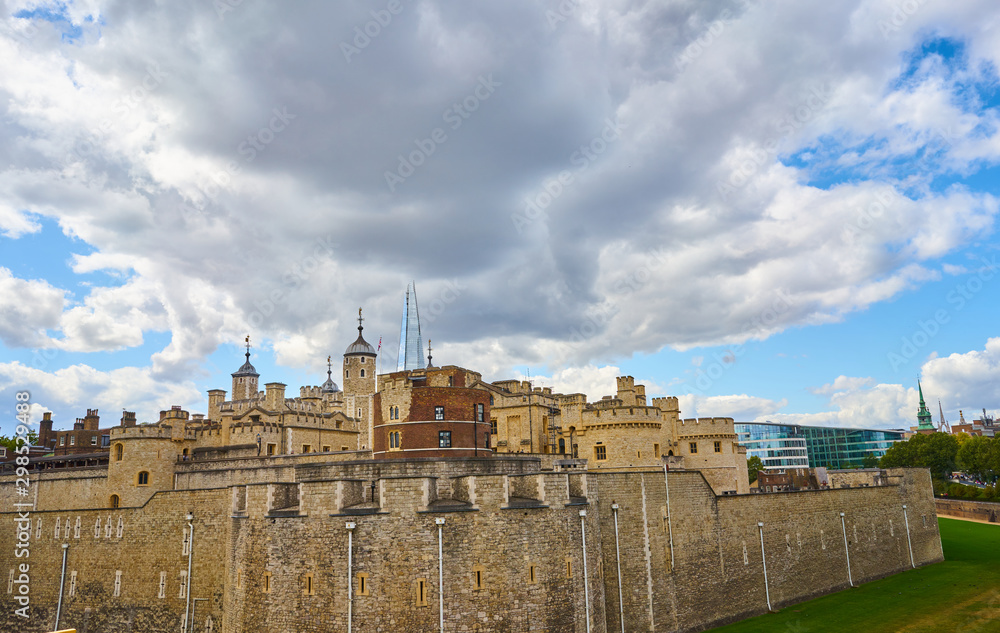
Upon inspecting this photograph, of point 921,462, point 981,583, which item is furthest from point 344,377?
point 921,462

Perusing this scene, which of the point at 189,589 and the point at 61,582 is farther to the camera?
the point at 61,582

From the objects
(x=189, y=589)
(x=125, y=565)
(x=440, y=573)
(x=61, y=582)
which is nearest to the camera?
(x=440, y=573)

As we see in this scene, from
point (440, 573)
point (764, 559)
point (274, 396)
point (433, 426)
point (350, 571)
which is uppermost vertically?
point (274, 396)

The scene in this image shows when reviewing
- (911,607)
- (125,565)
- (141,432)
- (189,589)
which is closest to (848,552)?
(911,607)

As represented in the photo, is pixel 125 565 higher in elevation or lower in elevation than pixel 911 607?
higher

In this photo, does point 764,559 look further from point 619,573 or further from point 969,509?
point 969,509

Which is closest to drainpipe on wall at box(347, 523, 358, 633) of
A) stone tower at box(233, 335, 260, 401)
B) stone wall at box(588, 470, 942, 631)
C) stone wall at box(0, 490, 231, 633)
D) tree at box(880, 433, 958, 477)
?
stone wall at box(0, 490, 231, 633)

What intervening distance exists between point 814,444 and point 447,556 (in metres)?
153

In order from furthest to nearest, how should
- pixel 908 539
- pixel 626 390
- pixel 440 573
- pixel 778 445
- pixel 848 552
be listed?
pixel 778 445, pixel 908 539, pixel 626 390, pixel 848 552, pixel 440 573

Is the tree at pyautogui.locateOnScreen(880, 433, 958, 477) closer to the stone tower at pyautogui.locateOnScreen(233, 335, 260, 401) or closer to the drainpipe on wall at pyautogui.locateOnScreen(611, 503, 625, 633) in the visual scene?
the drainpipe on wall at pyautogui.locateOnScreen(611, 503, 625, 633)

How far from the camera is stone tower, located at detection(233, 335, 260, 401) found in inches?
4097

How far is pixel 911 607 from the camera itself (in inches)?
1591

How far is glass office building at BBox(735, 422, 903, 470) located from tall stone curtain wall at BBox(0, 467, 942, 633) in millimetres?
114592

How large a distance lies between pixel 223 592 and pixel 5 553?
21369mm
